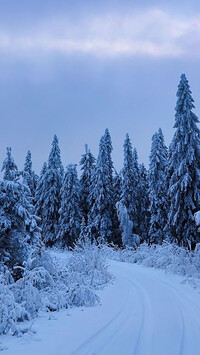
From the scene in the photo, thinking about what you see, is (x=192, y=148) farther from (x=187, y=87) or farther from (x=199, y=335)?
(x=199, y=335)

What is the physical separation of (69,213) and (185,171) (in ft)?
57.2

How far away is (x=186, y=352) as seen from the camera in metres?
4.68

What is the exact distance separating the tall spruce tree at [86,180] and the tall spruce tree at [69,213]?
290 centimetres

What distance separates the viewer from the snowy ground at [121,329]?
469cm

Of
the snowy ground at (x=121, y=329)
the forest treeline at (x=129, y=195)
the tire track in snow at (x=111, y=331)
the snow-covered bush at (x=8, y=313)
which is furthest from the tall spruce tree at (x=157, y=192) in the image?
the snow-covered bush at (x=8, y=313)

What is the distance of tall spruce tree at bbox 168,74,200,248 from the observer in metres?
21.0

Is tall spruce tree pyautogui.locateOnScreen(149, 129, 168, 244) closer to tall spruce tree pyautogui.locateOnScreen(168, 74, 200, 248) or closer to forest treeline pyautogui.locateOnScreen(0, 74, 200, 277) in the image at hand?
forest treeline pyautogui.locateOnScreen(0, 74, 200, 277)

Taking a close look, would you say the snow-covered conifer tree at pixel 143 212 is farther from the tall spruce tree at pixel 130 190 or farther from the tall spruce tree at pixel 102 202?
the tall spruce tree at pixel 102 202

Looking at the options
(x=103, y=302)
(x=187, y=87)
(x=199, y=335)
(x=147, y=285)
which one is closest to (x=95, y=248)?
(x=147, y=285)

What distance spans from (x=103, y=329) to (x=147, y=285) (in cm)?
548

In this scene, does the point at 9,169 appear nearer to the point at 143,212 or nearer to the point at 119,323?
the point at 119,323

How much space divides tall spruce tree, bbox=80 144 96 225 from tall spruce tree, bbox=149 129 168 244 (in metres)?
8.00

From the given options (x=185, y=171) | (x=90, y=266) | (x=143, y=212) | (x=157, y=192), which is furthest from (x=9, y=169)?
(x=143, y=212)

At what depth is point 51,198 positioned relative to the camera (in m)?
38.5
